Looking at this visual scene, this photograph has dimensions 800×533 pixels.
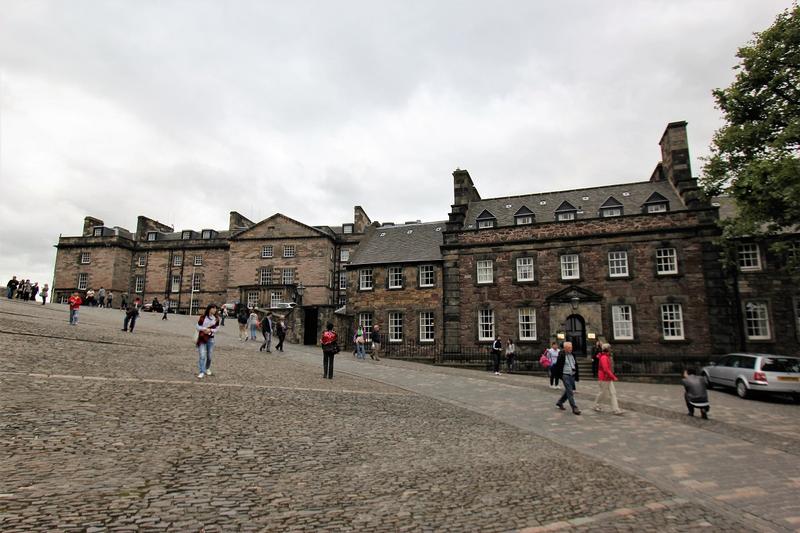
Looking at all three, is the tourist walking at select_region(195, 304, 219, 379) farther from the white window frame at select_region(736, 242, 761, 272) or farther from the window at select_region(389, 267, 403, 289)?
the white window frame at select_region(736, 242, 761, 272)

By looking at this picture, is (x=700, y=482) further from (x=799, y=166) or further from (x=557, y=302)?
(x=557, y=302)

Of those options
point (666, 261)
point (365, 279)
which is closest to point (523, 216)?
point (666, 261)

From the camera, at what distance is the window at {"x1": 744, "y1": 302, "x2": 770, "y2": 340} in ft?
85.4

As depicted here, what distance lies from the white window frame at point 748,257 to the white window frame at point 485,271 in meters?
14.3

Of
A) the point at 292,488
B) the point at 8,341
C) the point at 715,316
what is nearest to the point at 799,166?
the point at 715,316

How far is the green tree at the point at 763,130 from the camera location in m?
17.9

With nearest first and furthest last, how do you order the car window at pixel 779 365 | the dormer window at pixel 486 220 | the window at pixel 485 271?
the car window at pixel 779 365 → the window at pixel 485 271 → the dormer window at pixel 486 220

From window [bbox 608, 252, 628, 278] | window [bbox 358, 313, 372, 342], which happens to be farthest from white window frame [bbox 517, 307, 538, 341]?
window [bbox 358, 313, 372, 342]

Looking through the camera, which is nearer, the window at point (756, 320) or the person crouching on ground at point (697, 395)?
the person crouching on ground at point (697, 395)

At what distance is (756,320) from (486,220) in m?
17.0

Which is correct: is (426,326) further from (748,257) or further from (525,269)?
(748,257)

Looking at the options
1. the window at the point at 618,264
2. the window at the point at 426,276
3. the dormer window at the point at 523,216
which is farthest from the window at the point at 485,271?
the window at the point at 618,264

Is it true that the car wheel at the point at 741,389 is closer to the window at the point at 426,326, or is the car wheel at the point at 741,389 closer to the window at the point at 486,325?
the window at the point at 486,325

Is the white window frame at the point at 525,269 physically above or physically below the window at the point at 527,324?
above
